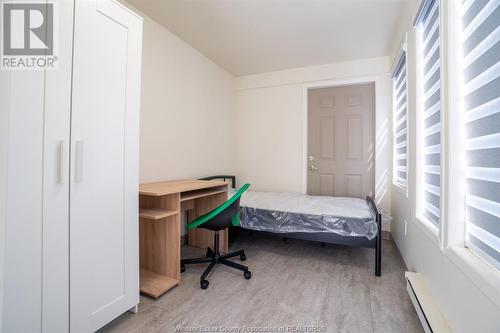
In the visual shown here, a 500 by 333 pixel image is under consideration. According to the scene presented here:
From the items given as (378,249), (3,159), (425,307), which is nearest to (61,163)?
(3,159)

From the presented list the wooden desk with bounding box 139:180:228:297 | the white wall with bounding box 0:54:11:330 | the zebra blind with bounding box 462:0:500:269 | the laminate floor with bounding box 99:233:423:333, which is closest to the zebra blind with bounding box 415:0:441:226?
→ the zebra blind with bounding box 462:0:500:269

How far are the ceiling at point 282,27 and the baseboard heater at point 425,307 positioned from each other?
2290mm

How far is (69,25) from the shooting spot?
1155 mm

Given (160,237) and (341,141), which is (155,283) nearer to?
(160,237)

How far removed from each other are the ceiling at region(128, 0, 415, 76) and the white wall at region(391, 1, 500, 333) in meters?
0.36

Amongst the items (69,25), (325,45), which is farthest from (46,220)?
(325,45)

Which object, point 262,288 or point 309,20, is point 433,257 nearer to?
point 262,288

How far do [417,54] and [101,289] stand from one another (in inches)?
109

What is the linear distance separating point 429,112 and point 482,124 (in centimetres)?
73

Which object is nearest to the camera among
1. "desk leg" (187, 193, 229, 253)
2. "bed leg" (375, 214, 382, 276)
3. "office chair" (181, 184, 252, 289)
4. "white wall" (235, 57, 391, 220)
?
"office chair" (181, 184, 252, 289)

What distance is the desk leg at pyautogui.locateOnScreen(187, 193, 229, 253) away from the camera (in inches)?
101

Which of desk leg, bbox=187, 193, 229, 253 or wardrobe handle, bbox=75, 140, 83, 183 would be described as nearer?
wardrobe handle, bbox=75, 140, 83, 183

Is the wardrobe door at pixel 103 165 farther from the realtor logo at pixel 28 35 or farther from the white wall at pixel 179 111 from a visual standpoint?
the white wall at pixel 179 111

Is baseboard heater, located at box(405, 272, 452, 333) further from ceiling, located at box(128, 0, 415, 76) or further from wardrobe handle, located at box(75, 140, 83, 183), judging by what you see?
ceiling, located at box(128, 0, 415, 76)
